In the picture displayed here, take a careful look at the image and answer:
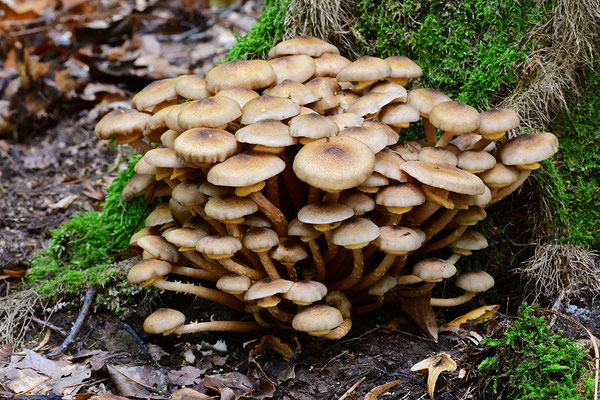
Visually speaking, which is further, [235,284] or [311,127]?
[235,284]

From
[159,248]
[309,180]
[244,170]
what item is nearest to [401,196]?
[309,180]

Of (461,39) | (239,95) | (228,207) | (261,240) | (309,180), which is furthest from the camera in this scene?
(461,39)

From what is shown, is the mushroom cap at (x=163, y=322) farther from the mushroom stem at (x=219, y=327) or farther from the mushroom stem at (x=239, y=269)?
the mushroom stem at (x=239, y=269)

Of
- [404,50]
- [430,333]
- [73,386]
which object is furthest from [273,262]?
[404,50]

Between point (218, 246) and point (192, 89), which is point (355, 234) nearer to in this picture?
point (218, 246)

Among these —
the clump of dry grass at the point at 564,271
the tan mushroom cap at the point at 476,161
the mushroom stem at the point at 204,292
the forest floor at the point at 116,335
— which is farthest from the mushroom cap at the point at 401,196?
the clump of dry grass at the point at 564,271

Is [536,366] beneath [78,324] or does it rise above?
above
